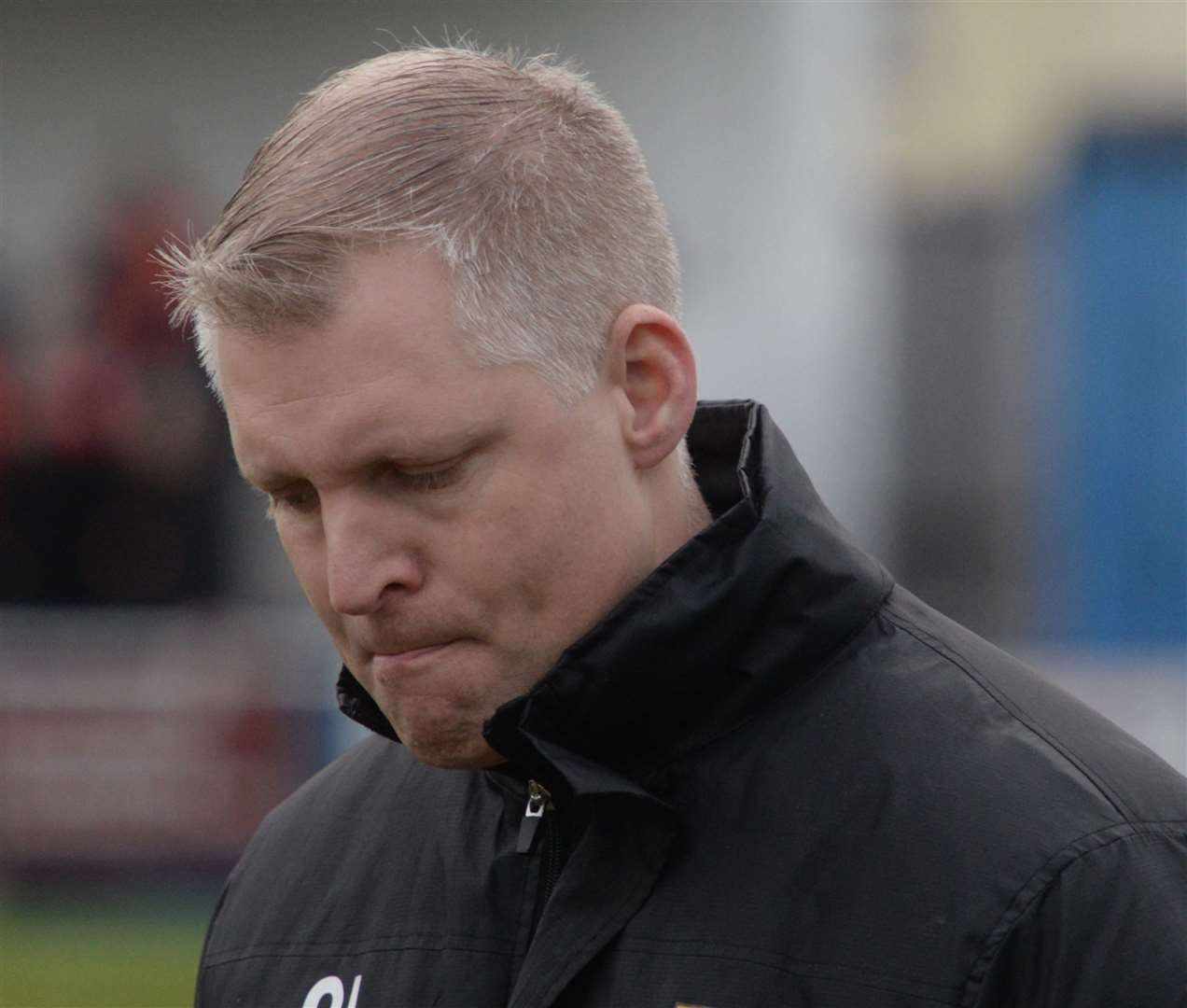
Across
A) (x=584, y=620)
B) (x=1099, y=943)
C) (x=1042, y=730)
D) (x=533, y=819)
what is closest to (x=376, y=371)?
(x=584, y=620)

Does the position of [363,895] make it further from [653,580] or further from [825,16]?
[825,16]

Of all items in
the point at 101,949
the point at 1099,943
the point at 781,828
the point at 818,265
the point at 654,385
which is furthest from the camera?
the point at 818,265

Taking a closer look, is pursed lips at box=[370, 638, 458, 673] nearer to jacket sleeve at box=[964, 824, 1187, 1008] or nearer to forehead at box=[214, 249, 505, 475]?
forehead at box=[214, 249, 505, 475]

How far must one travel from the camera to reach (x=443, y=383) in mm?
1779

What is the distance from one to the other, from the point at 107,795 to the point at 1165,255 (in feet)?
17.9

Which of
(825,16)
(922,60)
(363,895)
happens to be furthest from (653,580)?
(922,60)

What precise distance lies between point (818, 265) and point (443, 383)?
762 cm

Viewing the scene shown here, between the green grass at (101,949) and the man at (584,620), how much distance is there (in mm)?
4587

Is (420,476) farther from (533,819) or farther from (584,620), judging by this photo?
(533,819)

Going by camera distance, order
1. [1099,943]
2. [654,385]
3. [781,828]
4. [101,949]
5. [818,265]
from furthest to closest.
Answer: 1. [818,265]
2. [101,949]
3. [654,385]
4. [781,828]
5. [1099,943]

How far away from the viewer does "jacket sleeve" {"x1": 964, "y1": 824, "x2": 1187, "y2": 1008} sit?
5.19 ft

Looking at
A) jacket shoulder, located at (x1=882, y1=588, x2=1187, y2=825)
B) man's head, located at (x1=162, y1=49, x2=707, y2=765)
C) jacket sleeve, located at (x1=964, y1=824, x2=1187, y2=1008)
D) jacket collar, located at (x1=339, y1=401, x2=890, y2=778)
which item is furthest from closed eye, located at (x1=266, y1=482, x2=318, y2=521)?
jacket sleeve, located at (x1=964, y1=824, x2=1187, y2=1008)

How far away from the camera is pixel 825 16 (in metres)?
9.12

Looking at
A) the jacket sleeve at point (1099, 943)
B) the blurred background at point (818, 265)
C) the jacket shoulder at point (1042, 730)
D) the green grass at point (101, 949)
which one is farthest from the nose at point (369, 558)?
the blurred background at point (818, 265)
